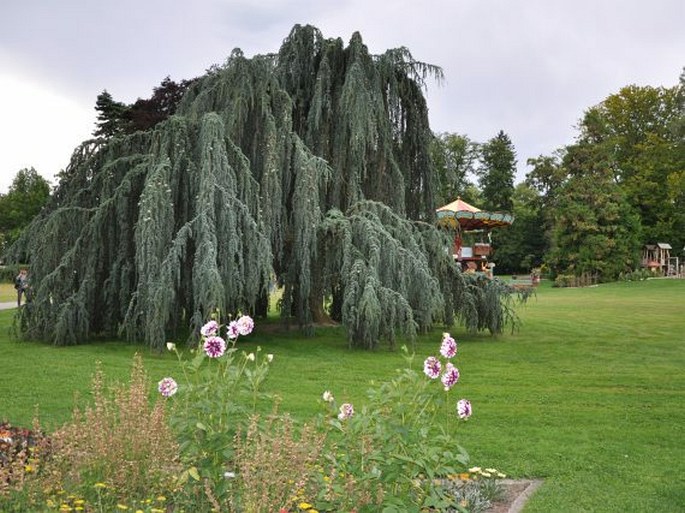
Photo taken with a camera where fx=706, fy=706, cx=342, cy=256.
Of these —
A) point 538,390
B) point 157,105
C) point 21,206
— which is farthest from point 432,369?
point 21,206

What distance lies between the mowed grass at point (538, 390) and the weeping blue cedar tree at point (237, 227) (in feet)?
2.14

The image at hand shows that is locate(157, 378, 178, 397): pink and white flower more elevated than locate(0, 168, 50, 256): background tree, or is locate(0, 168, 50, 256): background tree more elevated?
locate(0, 168, 50, 256): background tree

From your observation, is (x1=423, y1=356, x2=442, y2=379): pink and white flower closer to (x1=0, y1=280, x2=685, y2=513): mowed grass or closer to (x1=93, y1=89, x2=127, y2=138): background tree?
(x1=0, y1=280, x2=685, y2=513): mowed grass

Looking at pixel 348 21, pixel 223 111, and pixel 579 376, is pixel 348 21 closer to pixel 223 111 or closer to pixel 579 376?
pixel 223 111

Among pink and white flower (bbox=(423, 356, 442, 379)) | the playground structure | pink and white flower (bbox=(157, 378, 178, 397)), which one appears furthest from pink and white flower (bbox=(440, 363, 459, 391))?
the playground structure

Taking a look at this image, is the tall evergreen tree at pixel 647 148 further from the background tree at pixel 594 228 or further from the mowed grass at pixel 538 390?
the mowed grass at pixel 538 390

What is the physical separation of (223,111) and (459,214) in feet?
63.5

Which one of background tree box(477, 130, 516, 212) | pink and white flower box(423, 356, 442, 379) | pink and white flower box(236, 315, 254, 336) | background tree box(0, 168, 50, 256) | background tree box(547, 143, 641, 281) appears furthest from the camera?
background tree box(477, 130, 516, 212)

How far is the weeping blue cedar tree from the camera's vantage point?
9914 mm

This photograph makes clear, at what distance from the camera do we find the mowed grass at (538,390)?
4.78 meters

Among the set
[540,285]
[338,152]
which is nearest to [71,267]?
[338,152]

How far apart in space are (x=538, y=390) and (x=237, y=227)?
15.6 ft

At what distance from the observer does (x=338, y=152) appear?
12656mm

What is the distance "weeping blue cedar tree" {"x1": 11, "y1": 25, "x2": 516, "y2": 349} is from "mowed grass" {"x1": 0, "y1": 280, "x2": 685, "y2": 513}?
25.6 inches
